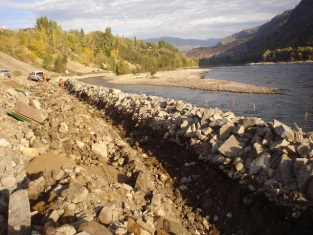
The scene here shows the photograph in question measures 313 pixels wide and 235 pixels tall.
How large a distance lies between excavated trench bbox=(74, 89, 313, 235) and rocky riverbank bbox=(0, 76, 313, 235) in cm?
2

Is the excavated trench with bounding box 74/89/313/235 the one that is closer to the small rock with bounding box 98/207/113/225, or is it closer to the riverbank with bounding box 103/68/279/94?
the small rock with bounding box 98/207/113/225

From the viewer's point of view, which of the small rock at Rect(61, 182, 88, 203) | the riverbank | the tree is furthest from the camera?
the tree

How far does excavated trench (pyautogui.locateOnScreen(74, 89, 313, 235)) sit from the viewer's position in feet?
21.6

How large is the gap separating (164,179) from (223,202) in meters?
2.32

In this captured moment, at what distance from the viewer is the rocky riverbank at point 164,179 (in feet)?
19.5

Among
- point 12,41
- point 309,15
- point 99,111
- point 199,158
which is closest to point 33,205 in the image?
point 199,158

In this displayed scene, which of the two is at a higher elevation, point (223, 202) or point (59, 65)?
point (59, 65)

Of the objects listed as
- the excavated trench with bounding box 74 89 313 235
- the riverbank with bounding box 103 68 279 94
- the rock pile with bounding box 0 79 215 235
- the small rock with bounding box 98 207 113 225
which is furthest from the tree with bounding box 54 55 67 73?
the small rock with bounding box 98 207 113 225

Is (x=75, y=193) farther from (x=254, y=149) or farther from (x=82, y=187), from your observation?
(x=254, y=149)

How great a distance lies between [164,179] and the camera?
31.4ft

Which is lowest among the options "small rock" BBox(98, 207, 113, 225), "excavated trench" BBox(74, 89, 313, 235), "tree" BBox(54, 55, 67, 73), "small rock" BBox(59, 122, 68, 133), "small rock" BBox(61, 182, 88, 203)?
"excavated trench" BBox(74, 89, 313, 235)

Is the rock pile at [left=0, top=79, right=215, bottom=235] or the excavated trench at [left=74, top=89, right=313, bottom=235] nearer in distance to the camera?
the rock pile at [left=0, top=79, right=215, bottom=235]

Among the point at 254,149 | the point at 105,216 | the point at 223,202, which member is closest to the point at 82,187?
the point at 105,216

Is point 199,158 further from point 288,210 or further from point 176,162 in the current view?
point 288,210
